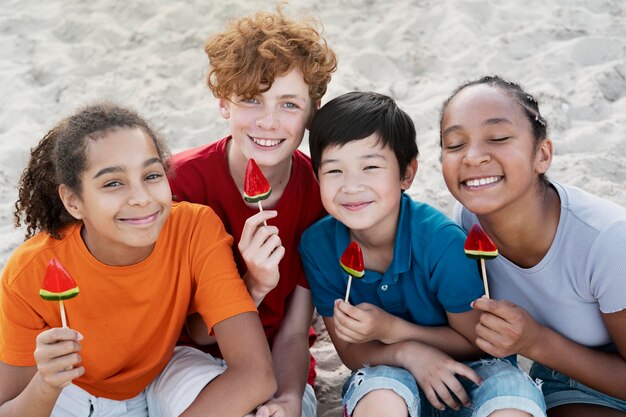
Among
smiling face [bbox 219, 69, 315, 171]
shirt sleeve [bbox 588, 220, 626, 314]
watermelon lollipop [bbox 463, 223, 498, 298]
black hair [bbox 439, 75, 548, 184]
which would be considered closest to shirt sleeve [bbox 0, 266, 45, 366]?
smiling face [bbox 219, 69, 315, 171]

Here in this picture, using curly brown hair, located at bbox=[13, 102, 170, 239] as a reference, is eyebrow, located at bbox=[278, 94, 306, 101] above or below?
above

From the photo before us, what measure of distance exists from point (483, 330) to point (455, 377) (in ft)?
0.78

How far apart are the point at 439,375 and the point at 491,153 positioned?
2.61 feet

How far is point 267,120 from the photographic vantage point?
2.79 m

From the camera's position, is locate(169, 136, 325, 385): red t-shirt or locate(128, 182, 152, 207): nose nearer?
locate(128, 182, 152, 207): nose

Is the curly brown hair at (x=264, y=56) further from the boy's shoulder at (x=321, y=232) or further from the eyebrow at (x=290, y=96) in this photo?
the boy's shoulder at (x=321, y=232)

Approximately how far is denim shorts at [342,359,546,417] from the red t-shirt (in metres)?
0.53

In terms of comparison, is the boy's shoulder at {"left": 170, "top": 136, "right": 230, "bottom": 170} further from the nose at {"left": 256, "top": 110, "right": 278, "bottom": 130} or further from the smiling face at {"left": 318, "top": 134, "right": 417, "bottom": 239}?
the smiling face at {"left": 318, "top": 134, "right": 417, "bottom": 239}

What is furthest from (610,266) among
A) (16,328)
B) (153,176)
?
(16,328)

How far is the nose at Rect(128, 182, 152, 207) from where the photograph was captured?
243 cm

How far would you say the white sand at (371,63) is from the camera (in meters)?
4.30

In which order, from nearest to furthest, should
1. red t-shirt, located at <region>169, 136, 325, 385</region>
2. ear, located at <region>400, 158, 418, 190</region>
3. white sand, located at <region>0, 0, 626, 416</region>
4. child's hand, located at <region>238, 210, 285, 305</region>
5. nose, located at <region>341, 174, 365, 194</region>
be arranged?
child's hand, located at <region>238, 210, 285, 305</region>, nose, located at <region>341, 174, 365, 194</region>, ear, located at <region>400, 158, 418, 190</region>, red t-shirt, located at <region>169, 136, 325, 385</region>, white sand, located at <region>0, 0, 626, 416</region>

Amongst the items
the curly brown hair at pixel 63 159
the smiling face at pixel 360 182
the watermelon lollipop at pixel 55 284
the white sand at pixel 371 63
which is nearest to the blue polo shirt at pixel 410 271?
the smiling face at pixel 360 182

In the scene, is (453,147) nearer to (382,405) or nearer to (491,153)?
(491,153)
